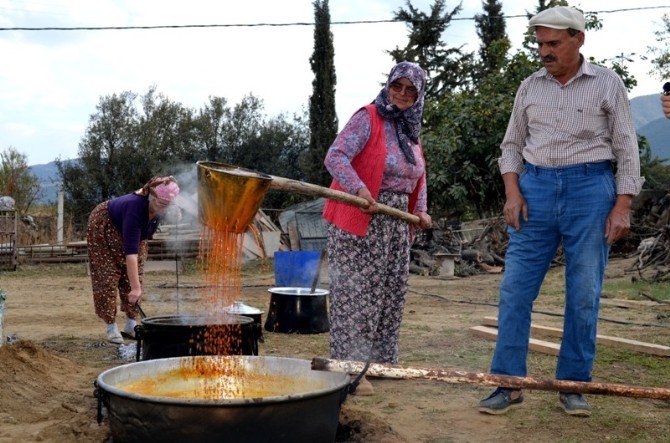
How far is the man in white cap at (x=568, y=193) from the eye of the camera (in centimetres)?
354

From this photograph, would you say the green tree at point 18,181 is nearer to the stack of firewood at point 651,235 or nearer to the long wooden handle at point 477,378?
the stack of firewood at point 651,235

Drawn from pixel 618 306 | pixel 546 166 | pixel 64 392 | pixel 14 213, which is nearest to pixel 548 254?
pixel 546 166

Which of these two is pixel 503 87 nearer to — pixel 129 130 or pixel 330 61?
pixel 330 61

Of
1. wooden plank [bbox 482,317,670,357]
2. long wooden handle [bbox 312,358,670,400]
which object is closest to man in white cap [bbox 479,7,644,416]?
long wooden handle [bbox 312,358,670,400]

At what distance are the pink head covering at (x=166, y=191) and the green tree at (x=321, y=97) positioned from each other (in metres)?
22.2

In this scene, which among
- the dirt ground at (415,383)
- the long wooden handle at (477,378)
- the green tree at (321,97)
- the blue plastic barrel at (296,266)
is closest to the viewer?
the long wooden handle at (477,378)

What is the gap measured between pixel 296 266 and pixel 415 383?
13.1 ft

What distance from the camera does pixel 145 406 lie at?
2529 millimetres

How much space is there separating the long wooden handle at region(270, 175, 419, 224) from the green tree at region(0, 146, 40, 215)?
815 inches

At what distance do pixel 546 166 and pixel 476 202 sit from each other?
14.7m

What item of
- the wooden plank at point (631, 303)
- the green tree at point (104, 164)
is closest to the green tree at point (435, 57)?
the green tree at point (104, 164)

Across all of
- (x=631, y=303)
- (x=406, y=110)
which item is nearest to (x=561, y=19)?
(x=406, y=110)

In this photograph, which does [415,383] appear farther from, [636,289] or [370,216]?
[636,289]

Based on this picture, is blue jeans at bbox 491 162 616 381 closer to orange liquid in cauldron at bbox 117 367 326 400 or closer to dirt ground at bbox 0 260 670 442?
dirt ground at bbox 0 260 670 442
